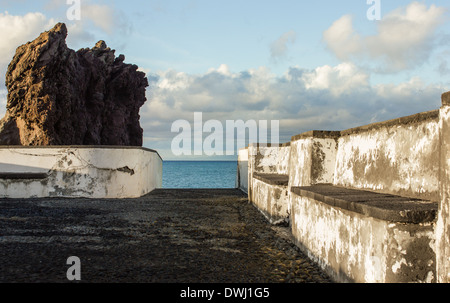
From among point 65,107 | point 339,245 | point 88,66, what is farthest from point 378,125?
point 88,66

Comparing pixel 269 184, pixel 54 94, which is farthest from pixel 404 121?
pixel 54 94

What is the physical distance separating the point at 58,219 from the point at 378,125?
5905 millimetres

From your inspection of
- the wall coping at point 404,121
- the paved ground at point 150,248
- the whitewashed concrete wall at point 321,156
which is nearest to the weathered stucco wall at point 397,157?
the wall coping at point 404,121

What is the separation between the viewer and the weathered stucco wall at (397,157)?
2.98m

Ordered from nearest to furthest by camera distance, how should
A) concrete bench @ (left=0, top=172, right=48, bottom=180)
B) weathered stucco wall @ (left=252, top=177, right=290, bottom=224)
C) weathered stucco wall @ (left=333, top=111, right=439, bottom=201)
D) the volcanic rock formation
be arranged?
1. weathered stucco wall @ (left=333, top=111, right=439, bottom=201)
2. weathered stucco wall @ (left=252, top=177, right=290, bottom=224)
3. concrete bench @ (left=0, top=172, right=48, bottom=180)
4. the volcanic rock formation

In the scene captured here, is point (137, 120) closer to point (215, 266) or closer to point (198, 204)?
point (198, 204)

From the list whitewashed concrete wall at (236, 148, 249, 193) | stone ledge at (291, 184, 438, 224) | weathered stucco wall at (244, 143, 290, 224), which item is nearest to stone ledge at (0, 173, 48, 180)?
weathered stucco wall at (244, 143, 290, 224)

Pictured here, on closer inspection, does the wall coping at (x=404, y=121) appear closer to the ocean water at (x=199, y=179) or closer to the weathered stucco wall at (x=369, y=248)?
the weathered stucco wall at (x=369, y=248)

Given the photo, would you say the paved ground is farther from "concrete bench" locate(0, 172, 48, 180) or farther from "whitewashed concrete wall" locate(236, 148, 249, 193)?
"whitewashed concrete wall" locate(236, 148, 249, 193)

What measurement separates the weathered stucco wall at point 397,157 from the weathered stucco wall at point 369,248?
53cm

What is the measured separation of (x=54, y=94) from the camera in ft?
138

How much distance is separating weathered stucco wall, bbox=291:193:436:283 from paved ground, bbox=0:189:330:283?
295 mm

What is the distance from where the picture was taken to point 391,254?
2.54m

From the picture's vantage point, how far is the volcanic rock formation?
4075cm
